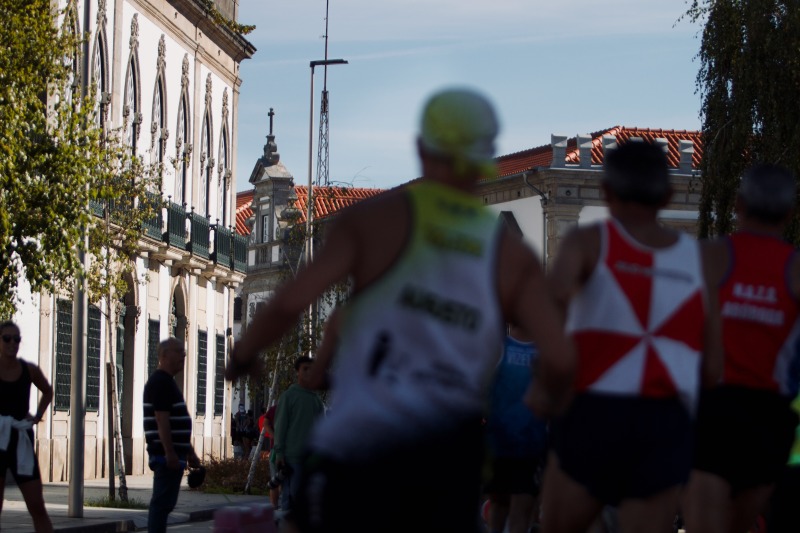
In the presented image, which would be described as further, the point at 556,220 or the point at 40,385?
the point at 556,220

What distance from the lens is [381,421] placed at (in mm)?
4734

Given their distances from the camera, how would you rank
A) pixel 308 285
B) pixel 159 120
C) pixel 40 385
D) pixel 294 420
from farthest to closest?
pixel 159 120, pixel 294 420, pixel 40 385, pixel 308 285

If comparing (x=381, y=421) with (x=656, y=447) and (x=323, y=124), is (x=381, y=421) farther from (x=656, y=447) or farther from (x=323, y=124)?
(x=323, y=124)

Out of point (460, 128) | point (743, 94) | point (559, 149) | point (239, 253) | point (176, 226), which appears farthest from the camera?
point (559, 149)

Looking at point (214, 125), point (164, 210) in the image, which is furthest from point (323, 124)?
point (164, 210)

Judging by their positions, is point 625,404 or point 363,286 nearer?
point 363,286

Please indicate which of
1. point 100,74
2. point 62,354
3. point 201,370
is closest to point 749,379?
point 62,354

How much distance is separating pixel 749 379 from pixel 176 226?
33.5 m

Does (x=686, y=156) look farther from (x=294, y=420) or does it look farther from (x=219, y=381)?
(x=294, y=420)

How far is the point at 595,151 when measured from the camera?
7238cm

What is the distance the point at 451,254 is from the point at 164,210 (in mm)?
35017

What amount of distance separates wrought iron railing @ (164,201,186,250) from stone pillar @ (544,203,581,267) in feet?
95.0

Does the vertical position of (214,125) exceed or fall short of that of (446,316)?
it exceeds it

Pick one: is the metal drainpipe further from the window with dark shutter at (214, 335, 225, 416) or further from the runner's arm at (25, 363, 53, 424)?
the runner's arm at (25, 363, 53, 424)
